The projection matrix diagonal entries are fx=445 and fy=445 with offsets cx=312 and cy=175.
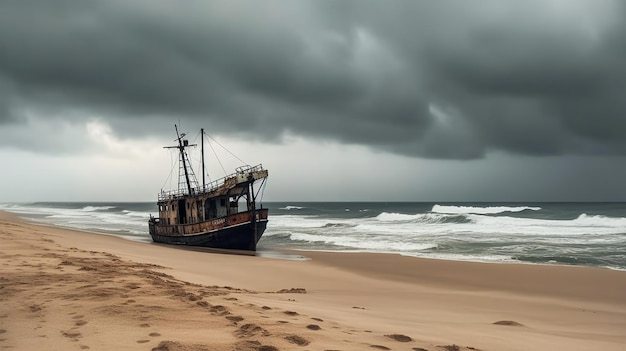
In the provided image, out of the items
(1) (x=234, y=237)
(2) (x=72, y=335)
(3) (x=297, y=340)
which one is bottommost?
(1) (x=234, y=237)

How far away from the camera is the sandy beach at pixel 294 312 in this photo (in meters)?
5.00

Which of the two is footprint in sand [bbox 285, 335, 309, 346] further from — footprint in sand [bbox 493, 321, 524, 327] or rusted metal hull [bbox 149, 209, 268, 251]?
rusted metal hull [bbox 149, 209, 268, 251]

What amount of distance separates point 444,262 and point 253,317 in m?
14.4

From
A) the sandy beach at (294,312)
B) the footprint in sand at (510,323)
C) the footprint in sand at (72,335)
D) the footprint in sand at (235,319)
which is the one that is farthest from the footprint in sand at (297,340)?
the footprint in sand at (510,323)

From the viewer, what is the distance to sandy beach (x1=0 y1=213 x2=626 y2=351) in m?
5.00

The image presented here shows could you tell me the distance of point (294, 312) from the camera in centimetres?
676

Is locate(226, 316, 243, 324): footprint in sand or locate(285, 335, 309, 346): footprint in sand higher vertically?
locate(226, 316, 243, 324): footprint in sand

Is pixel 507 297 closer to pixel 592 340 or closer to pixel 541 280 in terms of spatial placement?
pixel 541 280

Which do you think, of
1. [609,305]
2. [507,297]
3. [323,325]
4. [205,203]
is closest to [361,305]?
[323,325]

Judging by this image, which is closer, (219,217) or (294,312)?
(294,312)

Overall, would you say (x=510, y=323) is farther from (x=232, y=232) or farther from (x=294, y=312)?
(x=232, y=232)

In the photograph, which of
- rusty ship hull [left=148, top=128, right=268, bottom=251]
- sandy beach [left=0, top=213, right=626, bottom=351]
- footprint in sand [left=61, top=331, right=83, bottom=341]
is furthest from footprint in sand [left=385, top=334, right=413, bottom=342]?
rusty ship hull [left=148, top=128, right=268, bottom=251]

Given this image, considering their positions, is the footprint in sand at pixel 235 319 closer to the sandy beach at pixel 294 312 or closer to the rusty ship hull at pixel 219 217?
the sandy beach at pixel 294 312

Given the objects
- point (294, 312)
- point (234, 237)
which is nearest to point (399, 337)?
point (294, 312)
